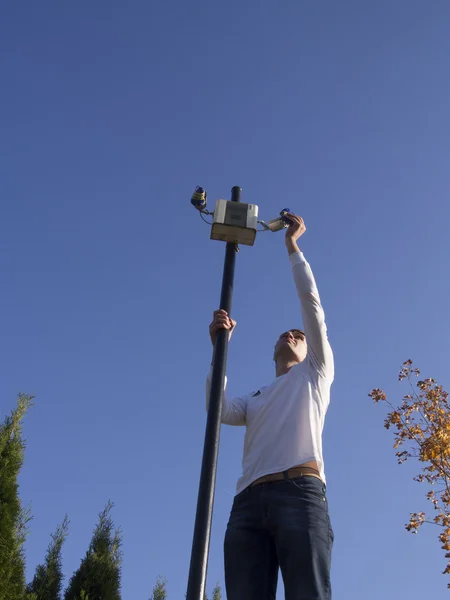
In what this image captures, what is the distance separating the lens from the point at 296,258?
10.7 feet

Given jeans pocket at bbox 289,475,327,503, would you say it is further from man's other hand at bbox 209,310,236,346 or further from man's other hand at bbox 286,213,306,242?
man's other hand at bbox 286,213,306,242

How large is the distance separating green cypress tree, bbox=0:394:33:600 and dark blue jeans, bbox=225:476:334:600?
628cm

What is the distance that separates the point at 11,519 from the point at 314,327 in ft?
21.6

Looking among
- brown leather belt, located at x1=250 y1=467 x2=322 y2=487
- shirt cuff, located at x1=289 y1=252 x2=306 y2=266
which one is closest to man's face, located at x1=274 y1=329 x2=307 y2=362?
shirt cuff, located at x1=289 y1=252 x2=306 y2=266

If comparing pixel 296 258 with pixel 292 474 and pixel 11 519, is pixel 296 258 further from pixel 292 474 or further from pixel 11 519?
pixel 11 519

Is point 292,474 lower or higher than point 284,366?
lower

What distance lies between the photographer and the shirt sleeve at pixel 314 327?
120 inches

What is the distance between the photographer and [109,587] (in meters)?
9.41

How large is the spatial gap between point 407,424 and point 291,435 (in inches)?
302

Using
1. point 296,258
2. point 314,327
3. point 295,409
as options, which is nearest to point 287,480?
point 295,409

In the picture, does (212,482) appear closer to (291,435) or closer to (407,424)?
(291,435)

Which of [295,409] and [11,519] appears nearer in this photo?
[295,409]

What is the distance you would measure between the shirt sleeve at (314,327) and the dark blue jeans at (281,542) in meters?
0.63

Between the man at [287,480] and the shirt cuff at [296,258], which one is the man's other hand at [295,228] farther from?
the shirt cuff at [296,258]
